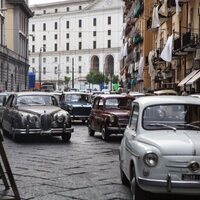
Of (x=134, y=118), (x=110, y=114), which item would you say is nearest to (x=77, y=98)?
(x=110, y=114)

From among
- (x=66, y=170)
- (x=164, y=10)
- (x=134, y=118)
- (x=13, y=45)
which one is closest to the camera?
(x=134, y=118)

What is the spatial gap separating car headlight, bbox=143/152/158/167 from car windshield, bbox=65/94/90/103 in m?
21.7

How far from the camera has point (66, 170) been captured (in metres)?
11.8

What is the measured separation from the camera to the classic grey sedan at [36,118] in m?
17.7

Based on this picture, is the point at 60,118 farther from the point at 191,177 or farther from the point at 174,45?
the point at 174,45

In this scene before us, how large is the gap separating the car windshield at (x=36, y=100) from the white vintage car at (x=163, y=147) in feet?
32.9

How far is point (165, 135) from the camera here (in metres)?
8.15

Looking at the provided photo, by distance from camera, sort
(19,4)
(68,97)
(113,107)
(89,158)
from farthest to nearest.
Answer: (19,4), (68,97), (113,107), (89,158)

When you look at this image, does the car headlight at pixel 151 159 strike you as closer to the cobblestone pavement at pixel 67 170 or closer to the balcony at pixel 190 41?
the cobblestone pavement at pixel 67 170

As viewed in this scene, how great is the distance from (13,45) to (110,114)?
70771 mm

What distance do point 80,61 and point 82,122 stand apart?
12476 centimetres

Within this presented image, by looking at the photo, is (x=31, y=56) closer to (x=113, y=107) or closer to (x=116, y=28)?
(x=116, y=28)

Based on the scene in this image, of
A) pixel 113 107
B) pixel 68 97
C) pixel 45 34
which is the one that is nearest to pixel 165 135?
pixel 113 107

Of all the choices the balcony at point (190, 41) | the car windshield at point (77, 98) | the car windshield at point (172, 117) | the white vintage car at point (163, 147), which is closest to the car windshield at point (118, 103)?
the car windshield at point (77, 98)
